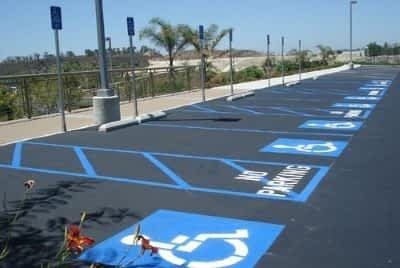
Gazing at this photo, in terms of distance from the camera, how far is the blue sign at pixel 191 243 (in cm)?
438

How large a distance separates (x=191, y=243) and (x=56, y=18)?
25.1 ft

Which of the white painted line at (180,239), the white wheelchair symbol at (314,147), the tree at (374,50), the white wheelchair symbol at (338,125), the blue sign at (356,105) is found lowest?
the white painted line at (180,239)

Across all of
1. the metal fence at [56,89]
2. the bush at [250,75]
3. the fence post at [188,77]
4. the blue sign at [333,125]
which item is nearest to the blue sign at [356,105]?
the blue sign at [333,125]

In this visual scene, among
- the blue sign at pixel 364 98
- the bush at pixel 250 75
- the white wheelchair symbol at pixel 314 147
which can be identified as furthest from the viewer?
the bush at pixel 250 75

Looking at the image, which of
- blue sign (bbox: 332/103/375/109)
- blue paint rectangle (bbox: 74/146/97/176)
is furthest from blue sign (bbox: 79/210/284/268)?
blue sign (bbox: 332/103/375/109)

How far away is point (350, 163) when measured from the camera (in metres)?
7.85

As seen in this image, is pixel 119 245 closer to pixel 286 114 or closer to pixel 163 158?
pixel 163 158

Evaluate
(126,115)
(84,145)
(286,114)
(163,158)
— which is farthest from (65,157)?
(286,114)

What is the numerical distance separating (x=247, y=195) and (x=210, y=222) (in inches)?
42.2

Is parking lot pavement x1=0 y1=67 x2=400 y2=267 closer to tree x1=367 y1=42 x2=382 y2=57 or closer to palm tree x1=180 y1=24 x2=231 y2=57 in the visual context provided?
palm tree x1=180 y1=24 x2=231 y2=57

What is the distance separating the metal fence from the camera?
1366 centimetres

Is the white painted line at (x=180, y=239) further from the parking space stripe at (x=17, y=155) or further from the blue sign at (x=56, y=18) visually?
the blue sign at (x=56, y=18)

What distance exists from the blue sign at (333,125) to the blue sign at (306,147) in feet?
6.17

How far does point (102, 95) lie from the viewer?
12.2m
